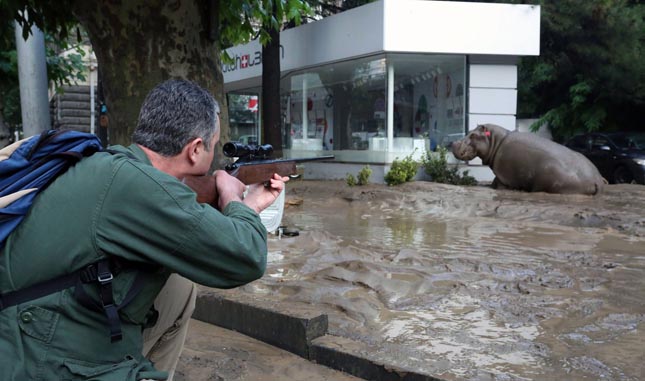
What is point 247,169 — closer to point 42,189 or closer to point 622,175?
point 42,189

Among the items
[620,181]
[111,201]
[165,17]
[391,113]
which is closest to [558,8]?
[620,181]

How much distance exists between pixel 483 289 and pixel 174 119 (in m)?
3.74

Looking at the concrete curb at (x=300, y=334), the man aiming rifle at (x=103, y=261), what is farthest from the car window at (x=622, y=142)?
the man aiming rifle at (x=103, y=261)

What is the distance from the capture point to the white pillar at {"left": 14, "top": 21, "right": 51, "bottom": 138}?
8016 millimetres

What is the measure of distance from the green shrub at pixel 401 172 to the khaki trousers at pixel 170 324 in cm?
1105

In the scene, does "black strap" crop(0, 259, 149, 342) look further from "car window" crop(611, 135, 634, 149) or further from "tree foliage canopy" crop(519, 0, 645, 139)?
"tree foliage canopy" crop(519, 0, 645, 139)

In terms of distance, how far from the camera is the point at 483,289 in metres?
5.23

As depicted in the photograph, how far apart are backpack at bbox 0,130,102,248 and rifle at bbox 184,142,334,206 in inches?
17.9

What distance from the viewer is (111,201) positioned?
190 cm

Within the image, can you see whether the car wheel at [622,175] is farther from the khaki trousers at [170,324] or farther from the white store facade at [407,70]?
the khaki trousers at [170,324]

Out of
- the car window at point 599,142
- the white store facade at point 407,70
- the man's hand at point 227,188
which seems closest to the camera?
the man's hand at point 227,188

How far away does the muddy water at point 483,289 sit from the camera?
3715mm

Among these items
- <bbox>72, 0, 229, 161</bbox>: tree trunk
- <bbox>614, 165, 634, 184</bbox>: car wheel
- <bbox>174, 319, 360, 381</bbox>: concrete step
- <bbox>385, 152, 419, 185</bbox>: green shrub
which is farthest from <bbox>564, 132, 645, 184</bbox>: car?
<bbox>174, 319, 360, 381</bbox>: concrete step

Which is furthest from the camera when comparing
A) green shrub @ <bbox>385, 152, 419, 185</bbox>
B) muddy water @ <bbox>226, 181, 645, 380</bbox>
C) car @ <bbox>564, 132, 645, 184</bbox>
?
car @ <bbox>564, 132, 645, 184</bbox>
